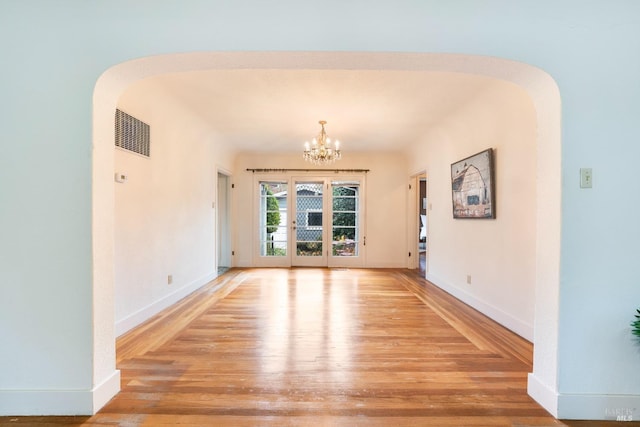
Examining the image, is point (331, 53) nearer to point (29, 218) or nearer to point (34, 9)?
point (34, 9)

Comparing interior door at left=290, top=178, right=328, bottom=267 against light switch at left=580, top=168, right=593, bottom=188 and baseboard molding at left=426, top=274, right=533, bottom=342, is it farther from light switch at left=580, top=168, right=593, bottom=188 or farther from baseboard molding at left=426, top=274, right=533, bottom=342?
light switch at left=580, top=168, right=593, bottom=188

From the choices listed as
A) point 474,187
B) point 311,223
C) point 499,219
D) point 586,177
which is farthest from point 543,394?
point 311,223

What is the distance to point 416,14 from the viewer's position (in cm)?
172

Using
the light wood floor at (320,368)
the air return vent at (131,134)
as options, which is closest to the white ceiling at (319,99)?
the air return vent at (131,134)

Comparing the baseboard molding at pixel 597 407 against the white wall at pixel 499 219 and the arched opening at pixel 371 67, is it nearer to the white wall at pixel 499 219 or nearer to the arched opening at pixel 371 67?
the arched opening at pixel 371 67

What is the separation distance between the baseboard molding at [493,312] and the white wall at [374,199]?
1.97 meters

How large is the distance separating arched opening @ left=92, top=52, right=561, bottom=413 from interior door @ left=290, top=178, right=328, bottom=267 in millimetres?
4808

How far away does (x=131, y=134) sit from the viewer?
3049 millimetres

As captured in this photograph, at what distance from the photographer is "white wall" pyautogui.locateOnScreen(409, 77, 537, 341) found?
9.39 feet

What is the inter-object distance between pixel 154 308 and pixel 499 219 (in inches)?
157

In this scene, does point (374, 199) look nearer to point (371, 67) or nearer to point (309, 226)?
point (309, 226)

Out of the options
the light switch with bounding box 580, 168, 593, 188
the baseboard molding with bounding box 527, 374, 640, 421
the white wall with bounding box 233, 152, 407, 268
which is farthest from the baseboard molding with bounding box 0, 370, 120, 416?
the white wall with bounding box 233, 152, 407, 268

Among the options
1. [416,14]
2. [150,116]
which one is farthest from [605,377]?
[150,116]

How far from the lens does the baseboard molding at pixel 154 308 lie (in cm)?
294
